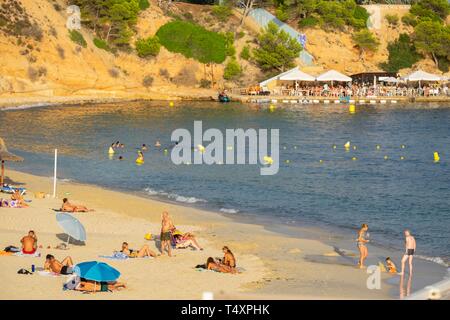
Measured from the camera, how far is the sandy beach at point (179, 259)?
1942 centimetres

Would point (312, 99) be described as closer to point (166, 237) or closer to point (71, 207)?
point (71, 207)

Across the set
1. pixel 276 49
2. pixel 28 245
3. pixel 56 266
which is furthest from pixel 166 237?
pixel 276 49

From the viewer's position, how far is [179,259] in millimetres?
22609

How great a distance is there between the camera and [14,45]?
78500 mm

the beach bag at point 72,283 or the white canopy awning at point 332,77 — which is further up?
the white canopy awning at point 332,77

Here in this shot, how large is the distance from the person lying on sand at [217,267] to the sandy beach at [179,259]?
0.59ft

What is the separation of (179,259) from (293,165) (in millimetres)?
21983

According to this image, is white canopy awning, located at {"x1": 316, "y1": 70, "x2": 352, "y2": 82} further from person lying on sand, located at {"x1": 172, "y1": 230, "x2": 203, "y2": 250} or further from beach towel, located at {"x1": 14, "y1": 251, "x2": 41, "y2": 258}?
beach towel, located at {"x1": 14, "y1": 251, "x2": 41, "y2": 258}

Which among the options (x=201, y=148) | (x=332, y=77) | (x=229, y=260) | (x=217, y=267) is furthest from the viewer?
(x=332, y=77)

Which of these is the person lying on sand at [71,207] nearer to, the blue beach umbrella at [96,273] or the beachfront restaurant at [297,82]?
the blue beach umbrella at [96,273]

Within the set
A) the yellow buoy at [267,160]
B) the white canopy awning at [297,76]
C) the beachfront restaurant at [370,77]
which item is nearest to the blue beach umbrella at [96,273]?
the yellow buoy at [267,160]

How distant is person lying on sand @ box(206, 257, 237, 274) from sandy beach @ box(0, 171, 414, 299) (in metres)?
0.18

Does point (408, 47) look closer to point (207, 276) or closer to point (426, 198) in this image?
point (426, 198)
